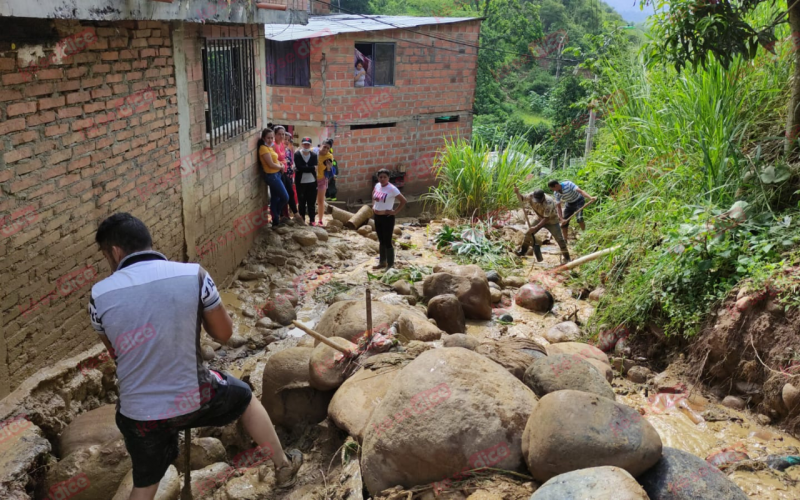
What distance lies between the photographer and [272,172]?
8.57 meters

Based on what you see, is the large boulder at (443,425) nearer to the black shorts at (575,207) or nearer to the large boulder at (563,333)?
the large boulder at (563,333)

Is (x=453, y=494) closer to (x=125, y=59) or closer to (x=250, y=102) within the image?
(x=125, y=59)

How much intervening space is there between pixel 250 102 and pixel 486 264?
159 inches

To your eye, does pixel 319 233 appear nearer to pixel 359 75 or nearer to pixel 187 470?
pixel 359 75

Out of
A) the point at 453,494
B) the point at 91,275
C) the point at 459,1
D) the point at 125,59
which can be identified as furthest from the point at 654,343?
the point at 459,1

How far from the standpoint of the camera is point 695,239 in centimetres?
535

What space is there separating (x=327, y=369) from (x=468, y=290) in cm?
292

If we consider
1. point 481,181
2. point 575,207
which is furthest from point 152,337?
point 481,181

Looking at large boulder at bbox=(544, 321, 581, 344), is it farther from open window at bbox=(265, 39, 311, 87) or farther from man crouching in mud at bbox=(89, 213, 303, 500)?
open window at bbox=(265, 39, 311, 87)

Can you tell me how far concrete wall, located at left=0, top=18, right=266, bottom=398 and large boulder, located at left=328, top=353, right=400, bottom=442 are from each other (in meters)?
2.12

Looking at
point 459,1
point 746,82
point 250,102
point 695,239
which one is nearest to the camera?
point 695,239

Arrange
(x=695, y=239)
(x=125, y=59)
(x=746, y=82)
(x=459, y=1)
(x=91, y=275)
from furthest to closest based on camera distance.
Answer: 1. (x=459, y=1)
2. (x=746, y=82)
3. (x=695, y=239)
4. (x=125, y=59)
5. (x=91, y=275)

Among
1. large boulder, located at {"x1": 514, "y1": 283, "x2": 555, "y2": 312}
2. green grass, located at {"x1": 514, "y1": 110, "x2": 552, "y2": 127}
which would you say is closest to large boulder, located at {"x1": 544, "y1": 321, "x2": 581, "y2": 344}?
large boulder, located at {"x1": 514, "y1": 283, "x2": 555, "y2": 312}

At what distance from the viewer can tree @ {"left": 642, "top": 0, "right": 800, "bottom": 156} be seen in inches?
201
